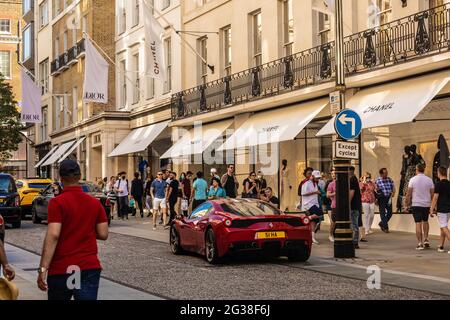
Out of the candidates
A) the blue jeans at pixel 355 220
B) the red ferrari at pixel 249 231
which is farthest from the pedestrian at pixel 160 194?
the red ferrari at pixel 249 231

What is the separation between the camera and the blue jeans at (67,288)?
582 cm

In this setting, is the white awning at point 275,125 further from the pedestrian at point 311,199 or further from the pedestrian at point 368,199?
the pedestrian at point 311,199

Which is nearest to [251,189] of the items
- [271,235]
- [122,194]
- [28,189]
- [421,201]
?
[421,201]

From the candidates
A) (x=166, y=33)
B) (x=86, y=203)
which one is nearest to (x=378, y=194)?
(x=86, y=203)

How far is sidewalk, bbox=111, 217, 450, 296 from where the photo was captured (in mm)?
11648

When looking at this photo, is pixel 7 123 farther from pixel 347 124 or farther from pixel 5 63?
pixel 347 124

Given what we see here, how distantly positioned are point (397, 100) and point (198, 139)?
13.0m

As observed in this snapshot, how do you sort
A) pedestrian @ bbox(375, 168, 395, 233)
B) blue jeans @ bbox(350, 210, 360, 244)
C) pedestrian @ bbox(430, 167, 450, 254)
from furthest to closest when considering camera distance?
pedestrian @ bbox(375, 168, 395, 233)
blue jeans @ bbox(350, 210, 360, 244)
pedestrian @ bbox(430, 167, 450, 254)

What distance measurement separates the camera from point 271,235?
45.4 ft

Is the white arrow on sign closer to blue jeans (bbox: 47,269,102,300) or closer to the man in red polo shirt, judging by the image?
the man in red polo shirt

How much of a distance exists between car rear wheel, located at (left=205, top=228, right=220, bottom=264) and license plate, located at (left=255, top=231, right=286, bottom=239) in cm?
83

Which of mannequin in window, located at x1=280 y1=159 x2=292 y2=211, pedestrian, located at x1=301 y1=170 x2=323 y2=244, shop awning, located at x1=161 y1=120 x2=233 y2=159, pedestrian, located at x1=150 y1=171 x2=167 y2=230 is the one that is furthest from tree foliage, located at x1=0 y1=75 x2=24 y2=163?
pedestrian, located at x1=301 y1=170 x2=323 y2=244

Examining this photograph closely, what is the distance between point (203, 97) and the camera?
31.4m
